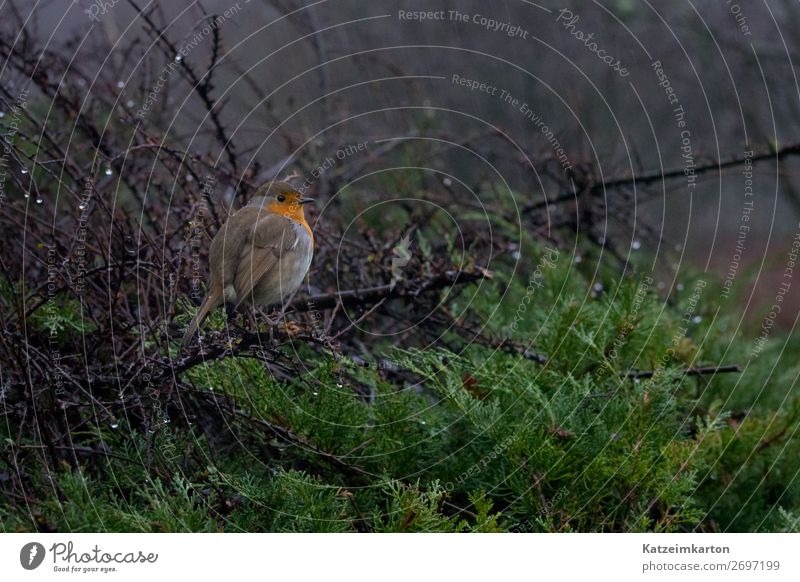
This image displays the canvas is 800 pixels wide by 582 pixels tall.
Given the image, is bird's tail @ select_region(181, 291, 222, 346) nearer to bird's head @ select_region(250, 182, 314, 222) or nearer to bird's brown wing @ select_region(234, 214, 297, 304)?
bird's brown wing @ select_region(234, 214, 297, 304)

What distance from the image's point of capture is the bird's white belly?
2783 mm

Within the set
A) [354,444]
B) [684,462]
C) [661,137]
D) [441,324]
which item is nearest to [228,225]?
[354,444]

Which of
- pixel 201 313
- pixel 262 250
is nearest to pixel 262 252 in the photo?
pixel 262 250

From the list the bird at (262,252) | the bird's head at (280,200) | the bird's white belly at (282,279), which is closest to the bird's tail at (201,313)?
the bird at (262,252)

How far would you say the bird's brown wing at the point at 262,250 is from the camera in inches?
105

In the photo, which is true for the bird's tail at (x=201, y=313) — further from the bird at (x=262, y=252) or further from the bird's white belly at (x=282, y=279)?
the bird's white belly at (x=282, y=279)

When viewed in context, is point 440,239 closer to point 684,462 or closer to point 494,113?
point 684,462

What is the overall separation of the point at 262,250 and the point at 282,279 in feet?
0.36

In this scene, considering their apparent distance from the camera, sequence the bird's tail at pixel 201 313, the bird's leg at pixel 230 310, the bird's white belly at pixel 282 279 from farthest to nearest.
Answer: the bird's white belly at pixel 282 279
the bird's leg at pixel 230 310
the bird's tail at pixel 201 313

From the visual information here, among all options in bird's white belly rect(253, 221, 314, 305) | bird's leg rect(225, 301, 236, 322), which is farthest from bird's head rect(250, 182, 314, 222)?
bird's leg rect(225, 301, 236, 322)

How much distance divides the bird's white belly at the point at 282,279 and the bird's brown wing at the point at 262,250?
2 centimetres

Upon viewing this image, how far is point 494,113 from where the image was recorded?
21.6 ft

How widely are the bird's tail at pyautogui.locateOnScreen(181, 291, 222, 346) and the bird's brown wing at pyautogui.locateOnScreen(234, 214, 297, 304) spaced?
86 millimetres
